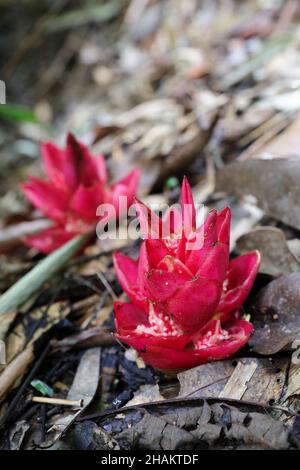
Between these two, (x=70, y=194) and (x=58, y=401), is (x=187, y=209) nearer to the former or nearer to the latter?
(x=58, y=401)

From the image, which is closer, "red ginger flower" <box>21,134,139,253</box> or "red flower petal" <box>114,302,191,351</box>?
"red flower petal" <box>114,302,191,351</box>

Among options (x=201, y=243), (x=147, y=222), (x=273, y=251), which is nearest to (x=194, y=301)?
(x=201, y=243)

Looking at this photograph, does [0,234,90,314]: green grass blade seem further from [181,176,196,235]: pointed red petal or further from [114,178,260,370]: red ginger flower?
[181,176,196,235]: pointed red petal

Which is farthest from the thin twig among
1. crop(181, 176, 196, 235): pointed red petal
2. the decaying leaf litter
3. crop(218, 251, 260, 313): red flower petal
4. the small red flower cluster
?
crop(181, 176, 196, 235): pointed red petal

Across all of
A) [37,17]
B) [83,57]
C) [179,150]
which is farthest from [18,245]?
[37,17]

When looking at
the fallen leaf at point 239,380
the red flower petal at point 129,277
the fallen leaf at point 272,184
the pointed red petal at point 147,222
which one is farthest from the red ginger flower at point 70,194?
the fallen leaf at point 239,380

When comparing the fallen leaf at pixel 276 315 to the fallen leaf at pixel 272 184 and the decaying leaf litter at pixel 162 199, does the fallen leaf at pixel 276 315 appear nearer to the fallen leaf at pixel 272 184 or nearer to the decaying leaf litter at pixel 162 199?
the decaying leaf litter at pixel 162 199

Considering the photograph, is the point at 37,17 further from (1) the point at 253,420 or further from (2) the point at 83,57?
(1) the point at 253,420
